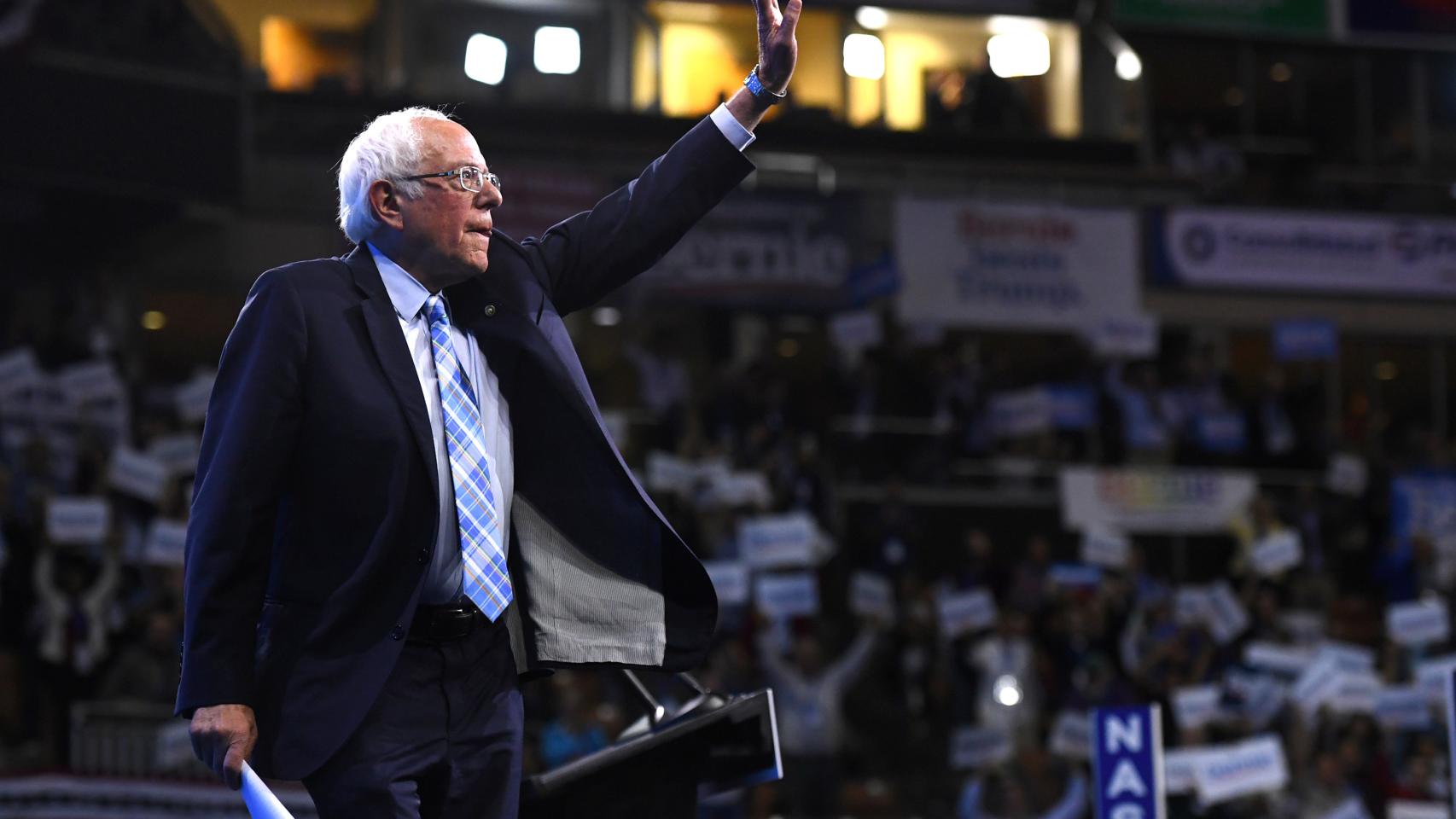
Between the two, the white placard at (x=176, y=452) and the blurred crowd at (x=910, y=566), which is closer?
the blurred crowd at (x=910, y=566)

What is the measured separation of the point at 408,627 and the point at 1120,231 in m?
15.2

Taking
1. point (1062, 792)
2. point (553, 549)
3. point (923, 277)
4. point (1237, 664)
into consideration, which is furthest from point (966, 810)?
point (553, 549)

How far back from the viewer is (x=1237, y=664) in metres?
14.4

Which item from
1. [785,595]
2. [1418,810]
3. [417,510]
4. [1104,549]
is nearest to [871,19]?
[1104,549]

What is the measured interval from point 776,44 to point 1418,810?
9776mm

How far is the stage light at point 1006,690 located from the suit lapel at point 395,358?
10.2 m

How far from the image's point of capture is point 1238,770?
38.6 feet

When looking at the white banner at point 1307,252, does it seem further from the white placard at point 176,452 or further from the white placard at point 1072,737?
the white placard at point 176,452

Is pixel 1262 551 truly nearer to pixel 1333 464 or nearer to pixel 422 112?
pixel 1333 464

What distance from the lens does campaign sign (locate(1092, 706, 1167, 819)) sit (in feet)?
18.5

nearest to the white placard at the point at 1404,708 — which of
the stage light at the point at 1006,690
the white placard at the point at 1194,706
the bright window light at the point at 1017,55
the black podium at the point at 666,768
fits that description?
the white placard at the point at 1194,706

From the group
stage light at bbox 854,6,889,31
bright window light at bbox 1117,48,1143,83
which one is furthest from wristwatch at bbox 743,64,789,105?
bright window light at bbox 1117,48,1143,83

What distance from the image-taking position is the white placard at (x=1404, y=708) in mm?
13195

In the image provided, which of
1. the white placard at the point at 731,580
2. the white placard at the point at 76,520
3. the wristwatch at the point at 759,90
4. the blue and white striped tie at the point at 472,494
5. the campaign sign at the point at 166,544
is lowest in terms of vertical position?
the white placard at the point at 731,580
